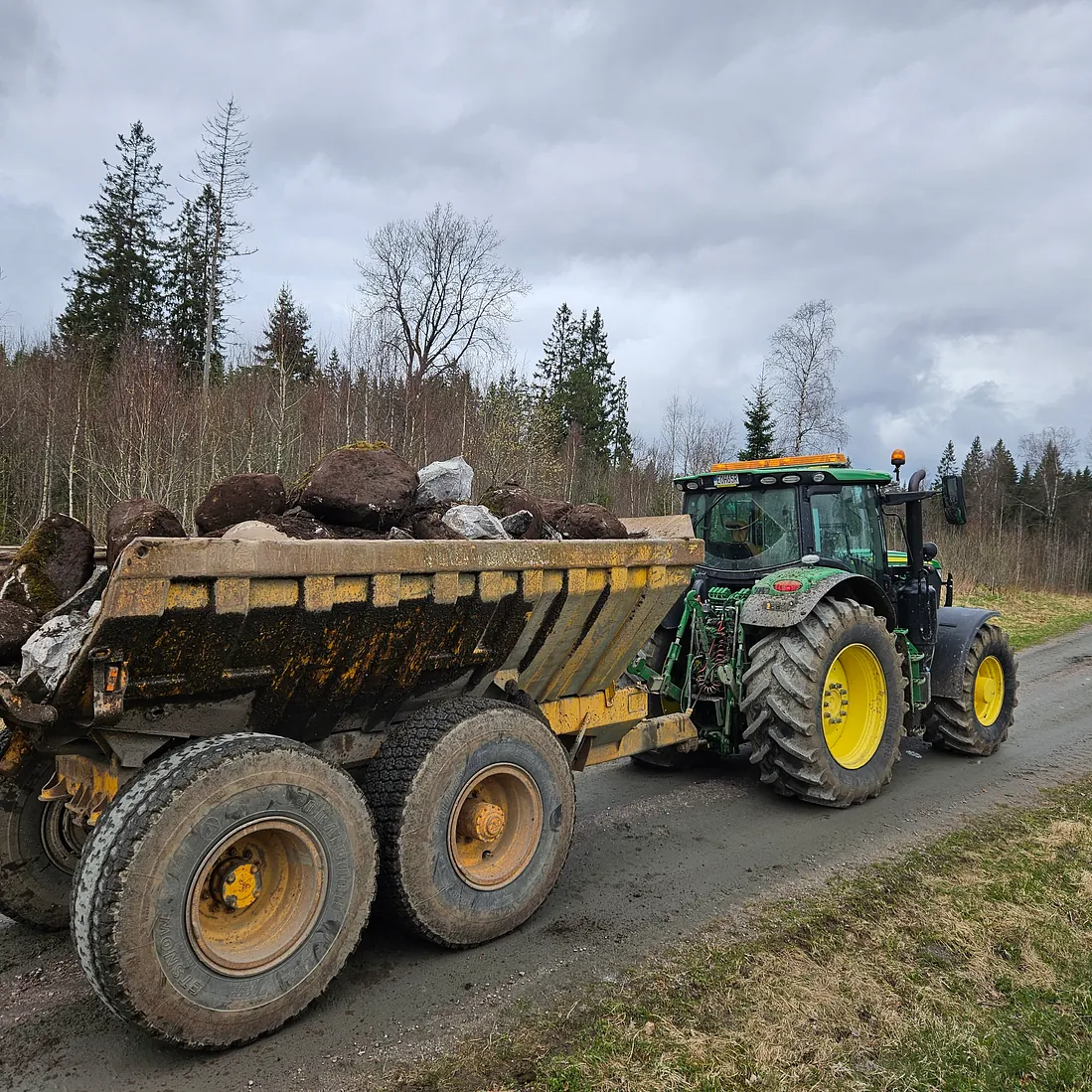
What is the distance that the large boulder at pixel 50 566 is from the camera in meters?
2.87

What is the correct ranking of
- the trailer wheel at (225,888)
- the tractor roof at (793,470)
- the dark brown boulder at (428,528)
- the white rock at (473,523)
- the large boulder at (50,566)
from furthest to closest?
1. the tractor roof at (793,470)
2. the white rock at (473,523)
3. the dark brown boulder at (428,528)
4. the large boulder at (50,566)
5. the trailer wheel at (225,888)

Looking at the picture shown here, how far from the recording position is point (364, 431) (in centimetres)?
1753

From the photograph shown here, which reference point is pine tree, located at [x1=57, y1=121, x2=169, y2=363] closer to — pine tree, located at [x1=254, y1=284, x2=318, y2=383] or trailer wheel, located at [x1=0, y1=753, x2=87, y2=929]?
pine tree, located at [x1=254, y1=284, x2=318, y2=383]

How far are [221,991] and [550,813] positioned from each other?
1.49 m

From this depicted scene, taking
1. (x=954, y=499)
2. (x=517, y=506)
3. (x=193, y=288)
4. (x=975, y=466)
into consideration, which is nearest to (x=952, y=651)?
(x=954, y=499)

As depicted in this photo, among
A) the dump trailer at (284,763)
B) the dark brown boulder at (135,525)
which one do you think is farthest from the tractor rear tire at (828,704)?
the dark brown boulder at (135,525)

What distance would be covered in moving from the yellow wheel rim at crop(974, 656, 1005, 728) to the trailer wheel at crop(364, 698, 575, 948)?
4731 millimetres

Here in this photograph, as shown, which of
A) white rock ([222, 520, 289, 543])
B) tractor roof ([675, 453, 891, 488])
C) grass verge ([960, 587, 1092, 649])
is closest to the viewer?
white rock ([222, 520, 289, 543])

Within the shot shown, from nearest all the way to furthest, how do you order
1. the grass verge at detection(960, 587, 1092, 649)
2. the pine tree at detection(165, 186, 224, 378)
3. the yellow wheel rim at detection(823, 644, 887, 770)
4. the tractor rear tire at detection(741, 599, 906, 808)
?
the tractor rear tire at detection(741, 599, 906, 808) < the yellow wheel rim at detection(823, 644, 887, 770) < the grass verge at detection(960, 587, 1092, 649) < the pine tree at detection(165, 186, 224, 378)

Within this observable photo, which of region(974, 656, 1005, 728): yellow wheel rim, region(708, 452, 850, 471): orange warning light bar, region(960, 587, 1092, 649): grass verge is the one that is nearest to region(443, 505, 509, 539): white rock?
region(708, 452, 850, 471): orange warning light bar

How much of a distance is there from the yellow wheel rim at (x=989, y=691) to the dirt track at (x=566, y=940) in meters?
0.53

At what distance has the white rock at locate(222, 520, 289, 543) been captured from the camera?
2.74 m

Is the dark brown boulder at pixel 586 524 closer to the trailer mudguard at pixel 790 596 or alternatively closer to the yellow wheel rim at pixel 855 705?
the trailer mudguard at pixel 790 596

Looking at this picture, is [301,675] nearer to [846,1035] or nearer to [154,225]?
[846,1035]
